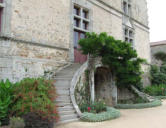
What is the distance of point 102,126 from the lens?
503 cm

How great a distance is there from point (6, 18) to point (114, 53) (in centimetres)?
475

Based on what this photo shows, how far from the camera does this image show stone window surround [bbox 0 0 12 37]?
6421 millimetres

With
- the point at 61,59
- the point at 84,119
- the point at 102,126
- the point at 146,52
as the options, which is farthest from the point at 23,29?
the point at 146,52

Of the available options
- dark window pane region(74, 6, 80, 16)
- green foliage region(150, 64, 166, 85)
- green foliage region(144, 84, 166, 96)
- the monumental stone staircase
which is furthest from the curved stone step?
green foliage region(150, 64, 166, 85)

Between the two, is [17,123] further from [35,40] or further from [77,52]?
[77,52]

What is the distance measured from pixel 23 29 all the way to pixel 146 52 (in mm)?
13084

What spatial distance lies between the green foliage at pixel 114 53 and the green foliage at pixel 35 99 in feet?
8.90

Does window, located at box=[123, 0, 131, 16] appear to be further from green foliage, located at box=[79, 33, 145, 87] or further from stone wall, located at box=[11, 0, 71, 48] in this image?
green foliage, located at box=[79, 33, 145, 87]

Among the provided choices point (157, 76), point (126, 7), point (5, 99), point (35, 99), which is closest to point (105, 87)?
point (35, 99)

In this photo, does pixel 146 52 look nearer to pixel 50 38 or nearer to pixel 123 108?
pixel 123 108

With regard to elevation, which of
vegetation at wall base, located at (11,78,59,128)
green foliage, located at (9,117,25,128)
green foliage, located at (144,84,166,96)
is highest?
vegetation at wall base, located at (11,78,59,128)

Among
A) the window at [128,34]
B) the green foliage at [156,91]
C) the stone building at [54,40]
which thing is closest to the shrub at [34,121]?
the stone building at [54,40]

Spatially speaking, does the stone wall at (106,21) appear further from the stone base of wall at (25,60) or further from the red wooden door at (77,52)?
the stone base of wall at (25,60)

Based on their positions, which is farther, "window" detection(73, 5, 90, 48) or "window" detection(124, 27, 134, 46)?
"window" detection(124, 27, 134, 46)
